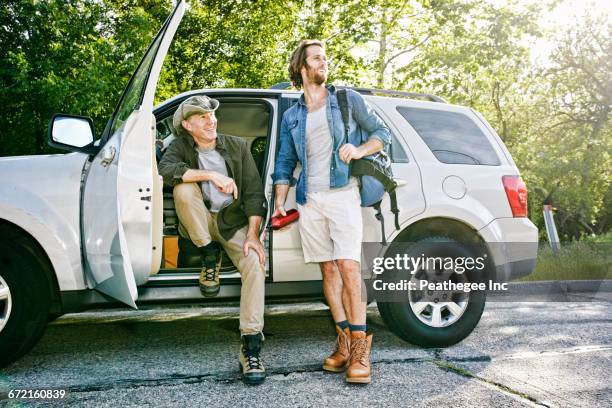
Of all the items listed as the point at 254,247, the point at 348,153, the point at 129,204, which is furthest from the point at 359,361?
the point at 129,204

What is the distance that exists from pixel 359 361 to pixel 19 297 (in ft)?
6.45

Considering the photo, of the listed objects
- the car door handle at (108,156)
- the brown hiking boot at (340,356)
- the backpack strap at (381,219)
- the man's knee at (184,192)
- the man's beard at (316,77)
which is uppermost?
the man's beard at (316,77)

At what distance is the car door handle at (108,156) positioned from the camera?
132 inches

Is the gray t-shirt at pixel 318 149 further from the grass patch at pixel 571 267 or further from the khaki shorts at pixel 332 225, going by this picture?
the grass patch at pixel 571 267

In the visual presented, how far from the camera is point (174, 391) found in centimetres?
316

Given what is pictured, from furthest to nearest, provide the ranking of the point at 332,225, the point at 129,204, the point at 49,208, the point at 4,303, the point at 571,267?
the point at 571,267
the point at 332,225
the point at 49,208
the point at 4,303
the point at 129,204

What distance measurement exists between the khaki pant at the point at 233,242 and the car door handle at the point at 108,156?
48 centimetres

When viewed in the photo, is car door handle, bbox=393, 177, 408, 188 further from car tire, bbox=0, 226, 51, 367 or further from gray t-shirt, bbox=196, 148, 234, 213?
car tire, bbox=0, 226, 51, 367

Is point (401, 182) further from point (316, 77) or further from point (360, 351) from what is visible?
point (360, 351)

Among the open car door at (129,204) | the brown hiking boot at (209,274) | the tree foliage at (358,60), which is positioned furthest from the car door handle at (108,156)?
the tree foliage at (358,60)

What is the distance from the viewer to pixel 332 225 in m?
3.58

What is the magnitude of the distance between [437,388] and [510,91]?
64.1 ft

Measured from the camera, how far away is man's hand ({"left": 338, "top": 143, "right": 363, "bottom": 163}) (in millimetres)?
3457

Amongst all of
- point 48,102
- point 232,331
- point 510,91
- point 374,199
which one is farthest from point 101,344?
point 510,91
